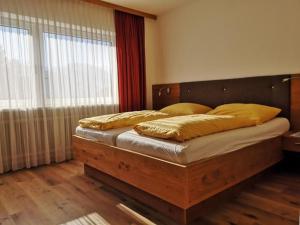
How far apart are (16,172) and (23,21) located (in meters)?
1.82

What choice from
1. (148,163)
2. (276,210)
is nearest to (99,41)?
(148,163)

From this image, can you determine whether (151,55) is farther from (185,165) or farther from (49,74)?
(185,165)

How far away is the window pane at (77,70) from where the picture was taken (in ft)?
10.2

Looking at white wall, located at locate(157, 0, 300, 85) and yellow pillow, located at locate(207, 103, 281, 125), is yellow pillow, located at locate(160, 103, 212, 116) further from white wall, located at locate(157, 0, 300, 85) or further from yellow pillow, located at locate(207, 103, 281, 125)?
white wall, located at locate(157, 0, 300, 85)

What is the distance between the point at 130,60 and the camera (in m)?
3.83

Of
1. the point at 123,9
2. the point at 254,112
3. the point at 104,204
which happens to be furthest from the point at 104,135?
the point at 123,9

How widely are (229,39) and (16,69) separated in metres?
2.70

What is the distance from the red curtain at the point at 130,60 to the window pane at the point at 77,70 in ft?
0.51

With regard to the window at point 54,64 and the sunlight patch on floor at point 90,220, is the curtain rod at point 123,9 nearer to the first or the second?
the window at point 54,64

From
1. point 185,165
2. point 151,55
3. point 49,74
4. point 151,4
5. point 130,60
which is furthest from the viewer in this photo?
point 151,55

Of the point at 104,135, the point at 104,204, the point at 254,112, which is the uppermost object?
the point at 254,112

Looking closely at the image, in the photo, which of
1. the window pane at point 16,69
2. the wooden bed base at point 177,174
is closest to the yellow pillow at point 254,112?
the wooden bed base at point 177,174

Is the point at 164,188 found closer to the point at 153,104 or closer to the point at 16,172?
the point at 16,172

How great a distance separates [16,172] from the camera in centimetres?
286
